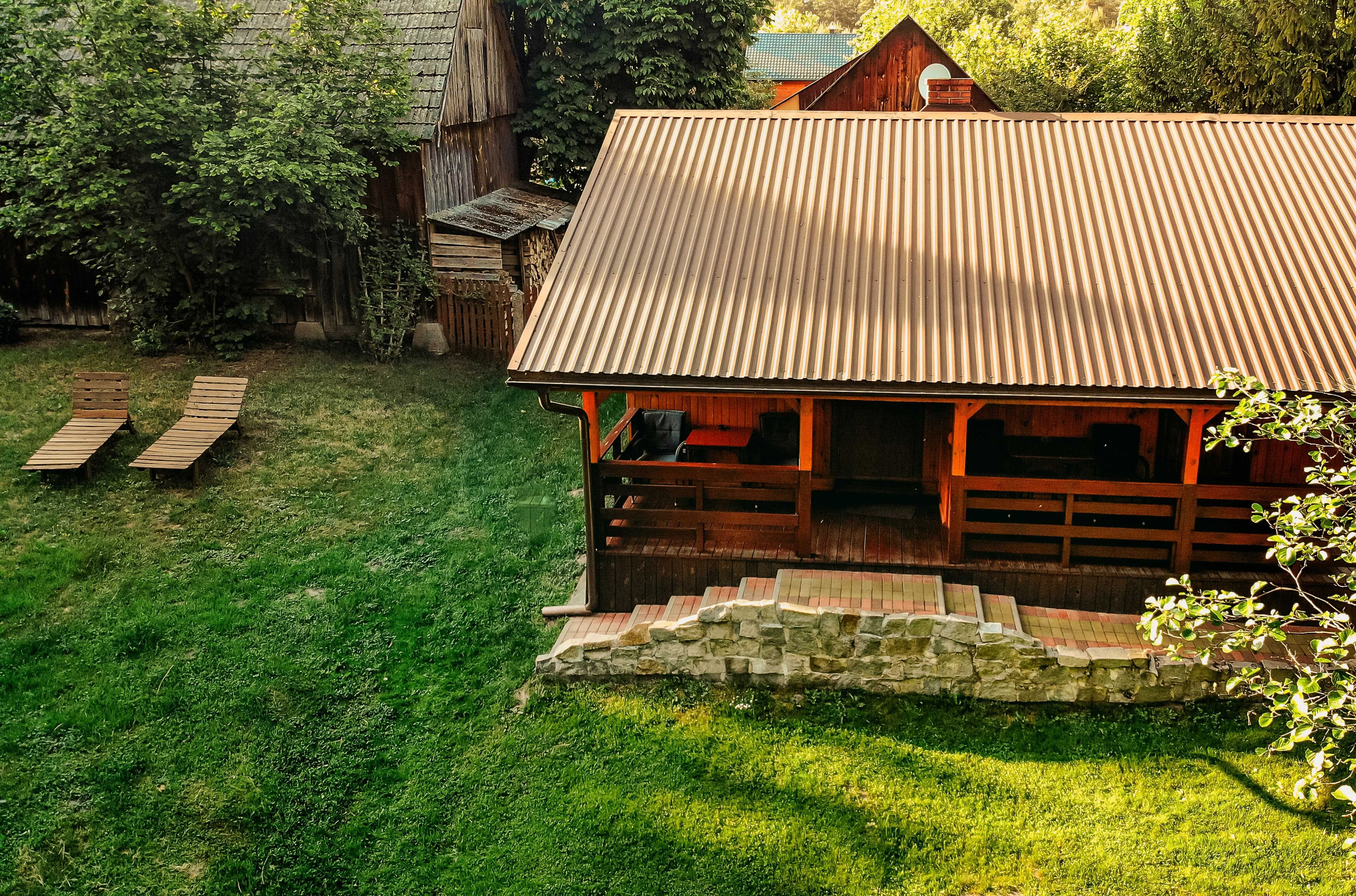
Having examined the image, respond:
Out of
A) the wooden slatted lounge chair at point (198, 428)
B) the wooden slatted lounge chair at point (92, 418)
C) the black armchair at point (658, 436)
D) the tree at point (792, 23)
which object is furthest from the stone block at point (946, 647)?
the tree at point (792, 23)

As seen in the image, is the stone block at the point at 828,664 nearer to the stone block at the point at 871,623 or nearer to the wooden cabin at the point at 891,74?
the stone block at the point at 871,623

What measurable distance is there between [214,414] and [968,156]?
10.0 meters

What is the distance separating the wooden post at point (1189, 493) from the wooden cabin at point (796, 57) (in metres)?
43.8

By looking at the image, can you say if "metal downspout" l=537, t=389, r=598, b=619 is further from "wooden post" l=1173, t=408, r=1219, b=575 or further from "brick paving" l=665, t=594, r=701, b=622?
"wooden post" l=1173, t=408, r=1219, b=575

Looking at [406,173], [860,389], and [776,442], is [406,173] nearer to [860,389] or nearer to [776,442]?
[776,442]

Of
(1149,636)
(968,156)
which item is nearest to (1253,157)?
(968,156)

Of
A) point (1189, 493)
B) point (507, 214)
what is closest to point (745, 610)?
point (1189, 493)

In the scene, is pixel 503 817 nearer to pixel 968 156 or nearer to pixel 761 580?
pixel 761 580

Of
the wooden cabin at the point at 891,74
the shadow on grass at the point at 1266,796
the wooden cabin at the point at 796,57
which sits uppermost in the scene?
the wooden cabin at the point at 796,57

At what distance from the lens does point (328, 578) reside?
1066 centimetres

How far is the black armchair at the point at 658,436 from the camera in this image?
11773 mm

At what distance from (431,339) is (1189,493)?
13151mm

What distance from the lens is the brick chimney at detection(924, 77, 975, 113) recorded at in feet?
46.3

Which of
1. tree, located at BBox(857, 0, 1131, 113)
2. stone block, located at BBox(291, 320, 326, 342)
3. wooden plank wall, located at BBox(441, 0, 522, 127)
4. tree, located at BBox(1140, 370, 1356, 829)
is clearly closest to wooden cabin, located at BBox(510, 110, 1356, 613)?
tree, located at BBox(1140, 370, 1356, 829)
